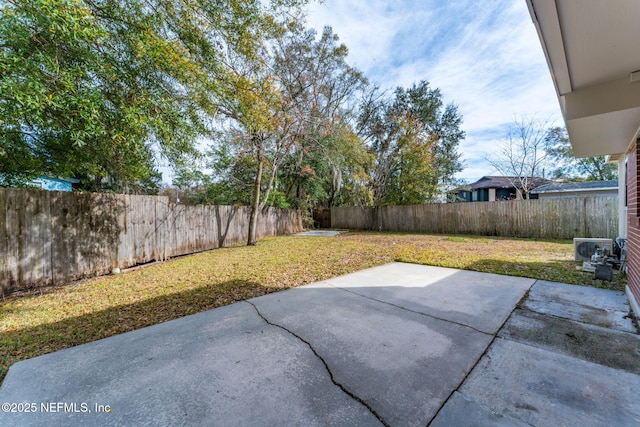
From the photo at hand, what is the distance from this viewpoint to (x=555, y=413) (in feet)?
4.53

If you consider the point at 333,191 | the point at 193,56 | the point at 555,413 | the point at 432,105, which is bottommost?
the point at 555,413

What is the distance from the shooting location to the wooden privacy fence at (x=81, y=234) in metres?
3.65

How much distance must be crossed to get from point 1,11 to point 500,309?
6484 millimetres

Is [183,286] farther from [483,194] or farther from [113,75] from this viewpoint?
[483,194]

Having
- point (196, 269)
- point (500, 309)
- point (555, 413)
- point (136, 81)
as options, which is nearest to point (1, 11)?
point (136, 81)

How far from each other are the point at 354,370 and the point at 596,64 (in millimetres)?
3299

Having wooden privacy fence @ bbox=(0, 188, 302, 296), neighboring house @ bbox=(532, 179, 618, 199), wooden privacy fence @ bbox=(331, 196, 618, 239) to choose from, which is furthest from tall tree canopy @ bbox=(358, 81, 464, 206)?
wooden privacy fence @ bbox=(0, 188, 302, 296)

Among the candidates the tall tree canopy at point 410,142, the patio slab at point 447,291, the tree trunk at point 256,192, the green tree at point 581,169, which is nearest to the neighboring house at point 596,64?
the patio slab at point 447,291

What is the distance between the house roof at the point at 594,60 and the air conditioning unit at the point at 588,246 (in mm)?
2439

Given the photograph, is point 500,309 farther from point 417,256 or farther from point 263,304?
point 417,256

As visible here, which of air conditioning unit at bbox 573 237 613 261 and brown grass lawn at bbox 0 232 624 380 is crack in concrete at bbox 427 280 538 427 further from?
air conditioning unit at bbox 573 237 613 261

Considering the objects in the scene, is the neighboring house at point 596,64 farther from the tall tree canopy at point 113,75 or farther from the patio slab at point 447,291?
the tall tree canopy at point 113,75

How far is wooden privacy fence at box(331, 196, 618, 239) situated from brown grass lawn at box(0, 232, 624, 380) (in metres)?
3.00

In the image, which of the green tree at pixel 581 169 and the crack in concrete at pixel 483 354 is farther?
the green tree at pixel 581 169
